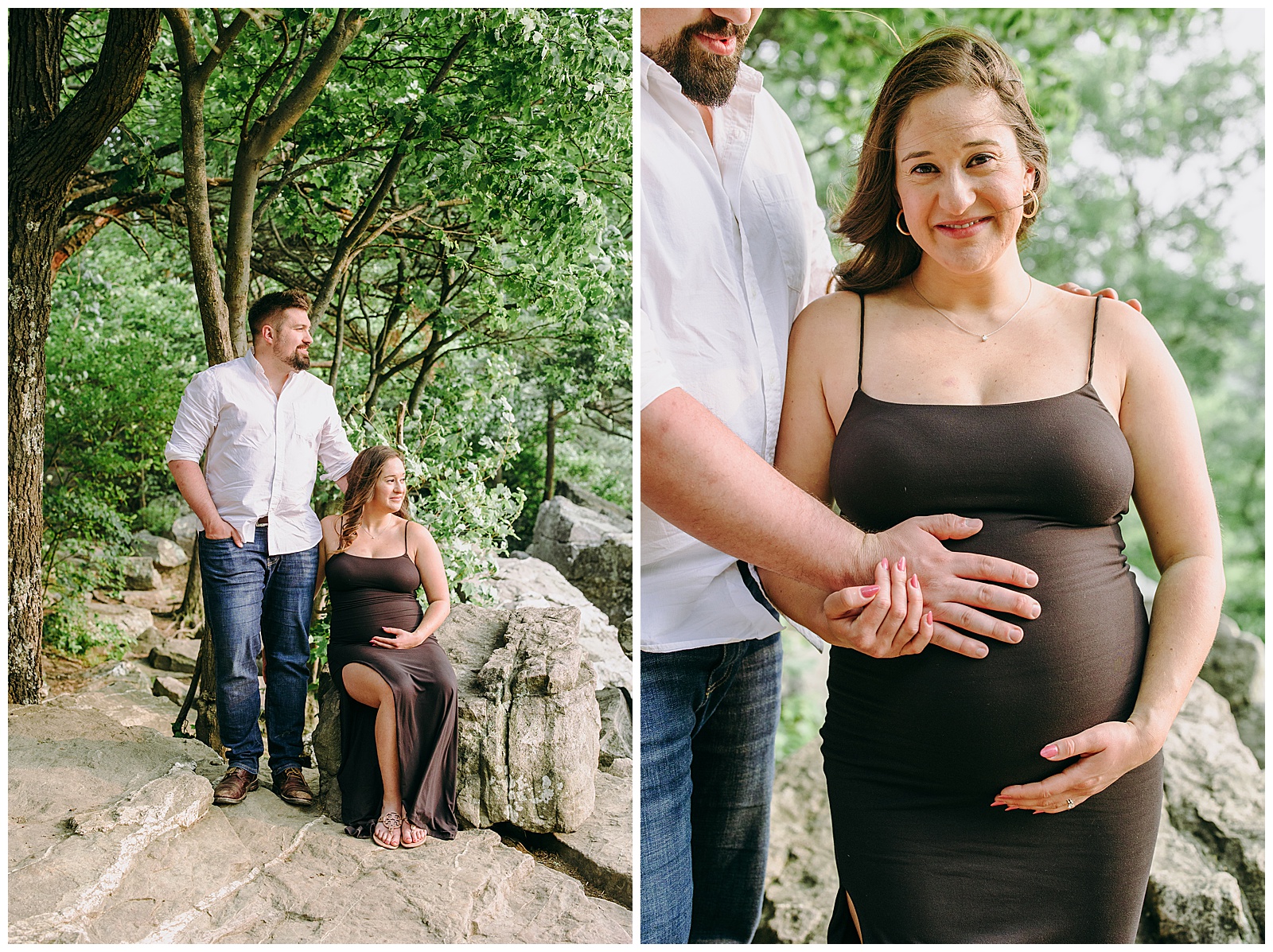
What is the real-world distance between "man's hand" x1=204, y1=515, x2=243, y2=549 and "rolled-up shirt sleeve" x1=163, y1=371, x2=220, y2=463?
0.14 metres

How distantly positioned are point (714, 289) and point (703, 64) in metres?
0.43

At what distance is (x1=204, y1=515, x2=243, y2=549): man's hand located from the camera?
1.91 metres

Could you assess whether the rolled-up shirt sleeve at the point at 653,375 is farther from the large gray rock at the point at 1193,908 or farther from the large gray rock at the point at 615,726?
the large gray rock at the point at 1193,908

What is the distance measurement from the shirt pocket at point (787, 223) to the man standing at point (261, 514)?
105 centimetres

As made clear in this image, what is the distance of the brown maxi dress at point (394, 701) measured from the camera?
78.8 inches

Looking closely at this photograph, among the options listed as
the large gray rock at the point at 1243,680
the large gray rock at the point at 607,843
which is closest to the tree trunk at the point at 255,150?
the large gray rock at the point at 607,843

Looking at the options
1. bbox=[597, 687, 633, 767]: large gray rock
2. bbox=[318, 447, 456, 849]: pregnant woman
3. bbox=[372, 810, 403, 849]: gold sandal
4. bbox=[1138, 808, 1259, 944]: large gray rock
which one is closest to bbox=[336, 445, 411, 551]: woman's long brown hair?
bbox=[318, 447, 456, 849]: pregnant woman

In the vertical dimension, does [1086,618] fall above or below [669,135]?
below

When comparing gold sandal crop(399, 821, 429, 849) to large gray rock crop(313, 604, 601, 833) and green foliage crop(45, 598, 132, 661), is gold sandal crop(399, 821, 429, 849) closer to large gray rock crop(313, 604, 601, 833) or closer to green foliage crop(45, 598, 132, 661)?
large gray rock crop(313, 604, 601, 833)

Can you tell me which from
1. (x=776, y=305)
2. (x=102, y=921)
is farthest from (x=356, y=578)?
(x=776, y=305)

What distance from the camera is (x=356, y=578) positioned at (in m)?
2.04

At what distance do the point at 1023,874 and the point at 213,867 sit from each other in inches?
59.7

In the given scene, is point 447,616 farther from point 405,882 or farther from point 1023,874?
point 1023,874

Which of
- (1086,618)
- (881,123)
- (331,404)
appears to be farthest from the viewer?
(331,404)
